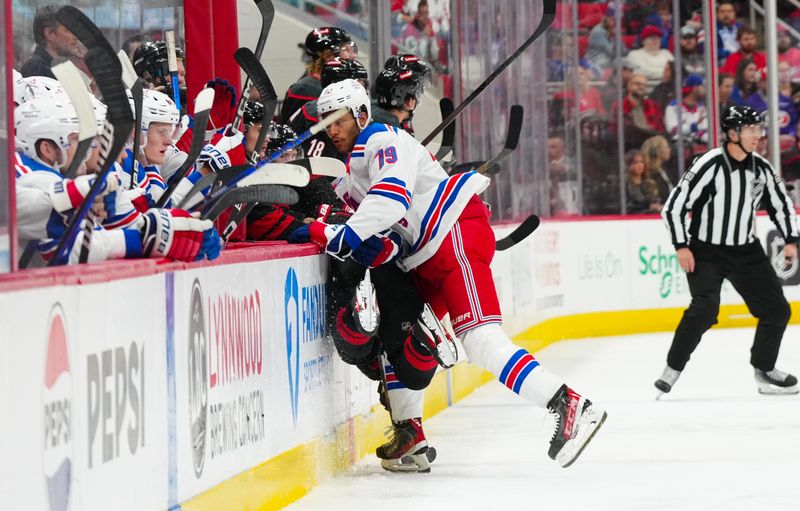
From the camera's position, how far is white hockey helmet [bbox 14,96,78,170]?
304cm

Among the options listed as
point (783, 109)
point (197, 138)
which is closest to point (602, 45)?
point (783, 109)

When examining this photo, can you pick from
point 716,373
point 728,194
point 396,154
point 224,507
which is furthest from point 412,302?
point 716,373

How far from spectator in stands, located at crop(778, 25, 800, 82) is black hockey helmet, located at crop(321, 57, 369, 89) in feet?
27.9

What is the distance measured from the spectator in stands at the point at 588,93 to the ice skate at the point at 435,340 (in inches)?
266

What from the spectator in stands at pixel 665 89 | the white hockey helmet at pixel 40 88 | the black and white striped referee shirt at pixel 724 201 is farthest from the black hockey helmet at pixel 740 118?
the spectator in stands at pixel 665 89

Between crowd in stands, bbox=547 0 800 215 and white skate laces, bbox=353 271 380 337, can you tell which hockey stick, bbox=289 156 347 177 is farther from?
crowd in stands, bbox=547 0 800 215

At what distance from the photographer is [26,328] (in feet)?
7.81

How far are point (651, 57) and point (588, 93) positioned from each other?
0.82m

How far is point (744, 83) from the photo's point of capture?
12461 mm

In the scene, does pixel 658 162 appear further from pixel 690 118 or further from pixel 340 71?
→ pixel 340 71

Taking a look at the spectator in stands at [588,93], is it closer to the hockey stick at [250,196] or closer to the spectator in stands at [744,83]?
the spectator in stands at [744,83]

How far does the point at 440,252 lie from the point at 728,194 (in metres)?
2.57

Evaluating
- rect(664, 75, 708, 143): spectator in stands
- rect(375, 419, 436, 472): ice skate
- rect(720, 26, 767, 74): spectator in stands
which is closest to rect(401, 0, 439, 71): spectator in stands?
rect(375, 419, 436, 472): ice skate

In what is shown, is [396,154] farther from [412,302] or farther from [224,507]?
[224,507]
